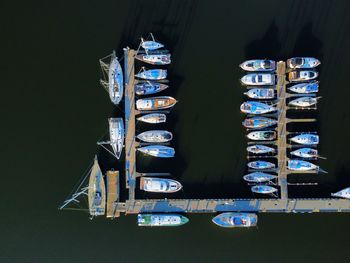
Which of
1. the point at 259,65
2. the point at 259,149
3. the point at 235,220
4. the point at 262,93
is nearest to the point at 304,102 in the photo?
the point at 262,93

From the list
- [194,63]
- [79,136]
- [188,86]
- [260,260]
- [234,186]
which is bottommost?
[260,260]

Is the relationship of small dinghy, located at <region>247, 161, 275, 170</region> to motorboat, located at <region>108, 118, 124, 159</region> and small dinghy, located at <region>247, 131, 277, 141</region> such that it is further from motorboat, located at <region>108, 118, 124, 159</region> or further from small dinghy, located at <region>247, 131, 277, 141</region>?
motorboat, located at <region>108, 118, 124, 159</region>

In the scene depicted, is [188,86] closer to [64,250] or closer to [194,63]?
[194,63]

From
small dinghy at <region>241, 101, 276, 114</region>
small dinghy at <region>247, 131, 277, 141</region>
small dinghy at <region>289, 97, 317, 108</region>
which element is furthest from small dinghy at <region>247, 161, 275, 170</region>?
small dinghy at <region>289, 97, 317, 108</region>

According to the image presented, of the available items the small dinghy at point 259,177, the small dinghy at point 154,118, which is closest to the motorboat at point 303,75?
the small dinghy at point 259,177

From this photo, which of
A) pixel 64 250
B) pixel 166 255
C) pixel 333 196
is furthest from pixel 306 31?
pixel 64 250
